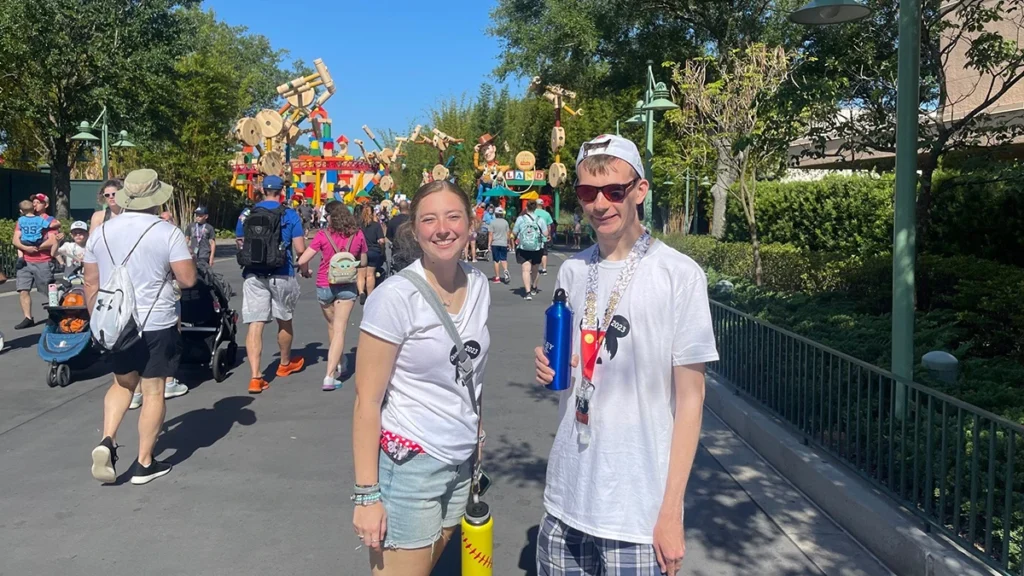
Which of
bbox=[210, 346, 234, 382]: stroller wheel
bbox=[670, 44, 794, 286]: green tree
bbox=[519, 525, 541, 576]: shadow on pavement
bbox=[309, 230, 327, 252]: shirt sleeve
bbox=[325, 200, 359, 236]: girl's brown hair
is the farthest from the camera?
bbox=[670, 44, 794, 286]: green tree

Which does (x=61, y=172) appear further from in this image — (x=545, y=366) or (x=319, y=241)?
(x=545, y=366)

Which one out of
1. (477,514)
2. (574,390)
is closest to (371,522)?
(477,514)

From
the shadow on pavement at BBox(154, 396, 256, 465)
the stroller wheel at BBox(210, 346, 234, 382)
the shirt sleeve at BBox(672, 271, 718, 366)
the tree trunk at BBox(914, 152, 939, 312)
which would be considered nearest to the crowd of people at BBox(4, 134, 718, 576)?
the shirt sleeve at BBox(672, 271, 718, 366)

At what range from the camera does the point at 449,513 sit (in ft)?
8.96

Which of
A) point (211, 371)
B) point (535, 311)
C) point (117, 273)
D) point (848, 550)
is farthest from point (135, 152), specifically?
point (848, 550)

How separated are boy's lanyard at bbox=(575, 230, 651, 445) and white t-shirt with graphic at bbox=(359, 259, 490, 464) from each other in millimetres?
465

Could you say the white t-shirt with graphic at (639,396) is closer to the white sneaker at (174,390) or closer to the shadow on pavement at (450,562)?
the shadow on pavement at (450,562)

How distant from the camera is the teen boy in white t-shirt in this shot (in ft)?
7.30

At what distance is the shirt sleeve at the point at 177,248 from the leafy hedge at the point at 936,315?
173 inches

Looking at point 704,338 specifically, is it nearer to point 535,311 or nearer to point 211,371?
point 211,371

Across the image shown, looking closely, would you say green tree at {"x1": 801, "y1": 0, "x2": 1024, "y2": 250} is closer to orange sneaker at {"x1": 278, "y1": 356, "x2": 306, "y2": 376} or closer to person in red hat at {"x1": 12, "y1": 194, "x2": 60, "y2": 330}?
orange sneaker at {"x1": 278, "y1": 356, "x2": 306, "y2": 376}

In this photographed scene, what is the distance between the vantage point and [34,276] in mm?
10406

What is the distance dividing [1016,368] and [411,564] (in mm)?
4452

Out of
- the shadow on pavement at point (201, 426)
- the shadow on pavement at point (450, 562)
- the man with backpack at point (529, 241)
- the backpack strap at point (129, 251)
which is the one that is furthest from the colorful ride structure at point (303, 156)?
the shadow on pavement at point (450, 562)
